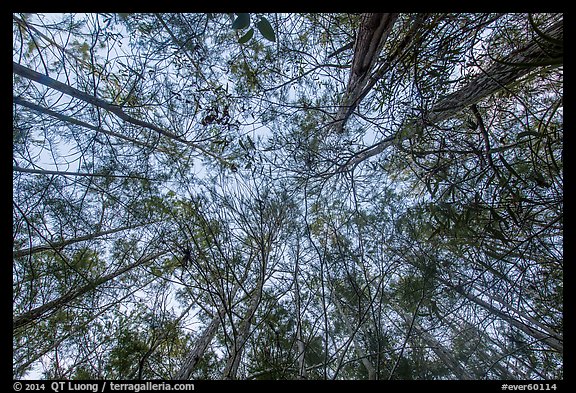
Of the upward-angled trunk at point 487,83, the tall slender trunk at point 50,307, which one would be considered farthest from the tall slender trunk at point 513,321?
the tall slender trunk at point 50,307

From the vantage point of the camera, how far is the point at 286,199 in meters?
2.62

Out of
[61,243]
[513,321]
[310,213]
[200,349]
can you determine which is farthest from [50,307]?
[513,321]

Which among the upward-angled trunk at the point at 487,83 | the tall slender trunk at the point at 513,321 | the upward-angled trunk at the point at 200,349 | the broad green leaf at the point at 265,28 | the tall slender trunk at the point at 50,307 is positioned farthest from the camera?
the tall slender trunk at the point at 50,307

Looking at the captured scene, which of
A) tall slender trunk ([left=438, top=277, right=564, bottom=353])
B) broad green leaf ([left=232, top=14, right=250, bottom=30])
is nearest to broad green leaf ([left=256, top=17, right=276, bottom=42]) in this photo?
broad green leaf ([left=232, top=14, right=250, bottom=30])

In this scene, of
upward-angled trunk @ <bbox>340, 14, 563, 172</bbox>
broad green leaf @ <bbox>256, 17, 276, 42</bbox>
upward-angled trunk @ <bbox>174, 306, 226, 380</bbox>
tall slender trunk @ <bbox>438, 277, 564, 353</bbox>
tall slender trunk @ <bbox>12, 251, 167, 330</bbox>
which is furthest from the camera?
tall slender trunk @ <bbox>12, 251, 167, 330</bbox>

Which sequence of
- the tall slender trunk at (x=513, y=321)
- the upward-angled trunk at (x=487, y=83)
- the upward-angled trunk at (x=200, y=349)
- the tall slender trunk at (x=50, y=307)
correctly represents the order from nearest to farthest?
the upward-angled trunk at (x=487, y=83)
the tall slender trunk at (x=513, y=321)
the upward-angled trunk at (x=200, y=349)
the tall slender trunk at (x=50, y=307)

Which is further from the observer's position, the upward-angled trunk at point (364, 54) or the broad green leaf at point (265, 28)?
the upward-angled trunk at point (364, 54)

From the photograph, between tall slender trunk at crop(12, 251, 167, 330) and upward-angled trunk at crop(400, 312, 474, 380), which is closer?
upward-angled trunk at crop(400, 312, 474, 380)

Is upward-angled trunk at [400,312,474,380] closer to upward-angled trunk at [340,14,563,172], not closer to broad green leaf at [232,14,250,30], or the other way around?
upward-angled trunk at [340,14,563,172]

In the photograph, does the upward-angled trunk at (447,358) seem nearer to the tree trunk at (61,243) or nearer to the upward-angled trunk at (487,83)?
the upward-angled trunk at (487,83)

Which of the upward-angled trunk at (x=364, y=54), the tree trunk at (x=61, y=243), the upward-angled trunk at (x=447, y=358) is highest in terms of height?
the upward-angled trunk at (x=364, y=54)

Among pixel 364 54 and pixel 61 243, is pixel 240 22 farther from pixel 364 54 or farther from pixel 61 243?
pixel 61 243

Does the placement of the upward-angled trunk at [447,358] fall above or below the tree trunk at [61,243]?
below

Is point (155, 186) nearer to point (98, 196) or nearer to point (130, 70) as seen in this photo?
point (98, 196)
